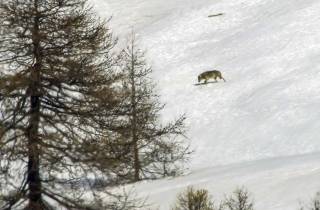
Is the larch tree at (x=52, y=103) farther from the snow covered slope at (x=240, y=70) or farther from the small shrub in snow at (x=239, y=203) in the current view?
the snow covered slope at (x=240, y=70)

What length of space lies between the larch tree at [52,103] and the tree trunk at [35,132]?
0.01m

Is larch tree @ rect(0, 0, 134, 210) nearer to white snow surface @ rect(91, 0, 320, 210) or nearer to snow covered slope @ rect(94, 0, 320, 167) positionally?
white snow surface @ rect(91, 0, 320, 210)

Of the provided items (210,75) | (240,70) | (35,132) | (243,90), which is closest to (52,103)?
(35,132)

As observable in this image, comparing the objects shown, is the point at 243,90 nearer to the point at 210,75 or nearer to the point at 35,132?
the point at 210,75

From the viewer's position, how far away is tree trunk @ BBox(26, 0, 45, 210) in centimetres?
971

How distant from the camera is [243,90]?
39906mm

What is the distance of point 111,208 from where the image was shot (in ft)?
33.5

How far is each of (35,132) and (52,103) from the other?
744 millimetres

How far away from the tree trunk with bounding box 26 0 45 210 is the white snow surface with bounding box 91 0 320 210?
9.12 m

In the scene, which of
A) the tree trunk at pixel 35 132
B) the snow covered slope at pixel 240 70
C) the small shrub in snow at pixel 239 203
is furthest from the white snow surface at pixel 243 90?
the tree trunk at pixel 35 132

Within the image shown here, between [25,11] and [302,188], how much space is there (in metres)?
10.8

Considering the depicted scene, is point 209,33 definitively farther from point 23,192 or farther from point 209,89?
point 23,192

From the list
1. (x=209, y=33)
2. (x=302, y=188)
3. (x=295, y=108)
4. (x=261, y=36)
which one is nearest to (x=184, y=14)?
(x=209, y=33)

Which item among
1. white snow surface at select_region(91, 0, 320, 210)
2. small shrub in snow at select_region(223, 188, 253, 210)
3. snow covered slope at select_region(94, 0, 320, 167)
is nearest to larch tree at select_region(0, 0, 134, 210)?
small shrub in snow at select_region(223, 188, 253, 210)
